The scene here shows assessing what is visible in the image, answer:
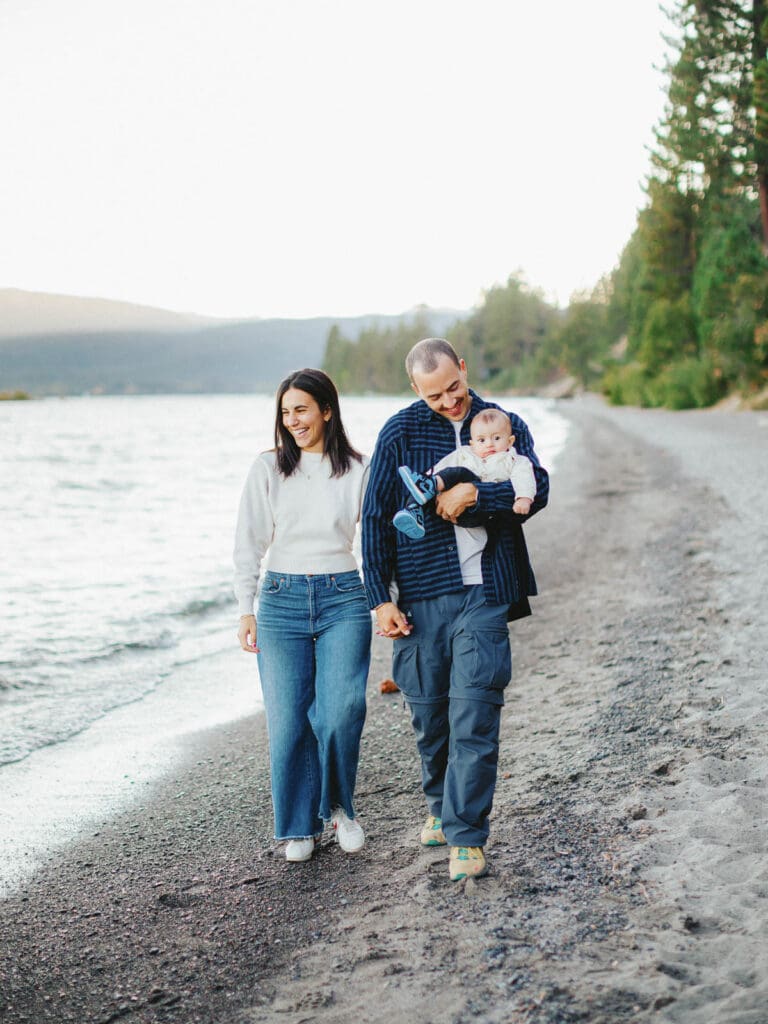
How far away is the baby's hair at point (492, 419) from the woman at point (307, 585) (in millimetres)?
607

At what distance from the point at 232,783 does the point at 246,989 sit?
86.7 inches

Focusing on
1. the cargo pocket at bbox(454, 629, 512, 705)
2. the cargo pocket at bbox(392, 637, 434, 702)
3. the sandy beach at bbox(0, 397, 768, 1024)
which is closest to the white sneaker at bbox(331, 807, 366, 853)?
the sandy beach at bbox(0, 397, 768, 1024)

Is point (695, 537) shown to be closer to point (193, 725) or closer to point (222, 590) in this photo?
point (222, 590)

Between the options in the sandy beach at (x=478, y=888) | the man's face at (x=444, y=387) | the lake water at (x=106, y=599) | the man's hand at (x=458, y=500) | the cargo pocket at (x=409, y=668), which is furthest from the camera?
the lake water at (x=106, y=599)

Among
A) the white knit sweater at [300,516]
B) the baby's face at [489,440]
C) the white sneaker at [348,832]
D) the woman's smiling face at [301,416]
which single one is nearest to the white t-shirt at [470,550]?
the baby's face at [489,440]

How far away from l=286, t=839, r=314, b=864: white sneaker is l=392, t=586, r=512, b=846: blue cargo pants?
2.31ft

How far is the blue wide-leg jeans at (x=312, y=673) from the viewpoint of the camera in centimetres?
365

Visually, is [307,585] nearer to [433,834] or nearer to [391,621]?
[391,621]

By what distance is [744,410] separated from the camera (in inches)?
1438

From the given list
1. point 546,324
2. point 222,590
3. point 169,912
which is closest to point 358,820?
point 169,912

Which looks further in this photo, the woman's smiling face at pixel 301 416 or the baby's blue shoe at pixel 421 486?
the woman's smiling face at pixel 301 416

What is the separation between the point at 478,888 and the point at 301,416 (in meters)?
1.89

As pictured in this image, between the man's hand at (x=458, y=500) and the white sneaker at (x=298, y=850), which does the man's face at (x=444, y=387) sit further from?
the white sneaker at (x=298, y=850)

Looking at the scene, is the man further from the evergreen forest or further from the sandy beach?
the evergreen forest
